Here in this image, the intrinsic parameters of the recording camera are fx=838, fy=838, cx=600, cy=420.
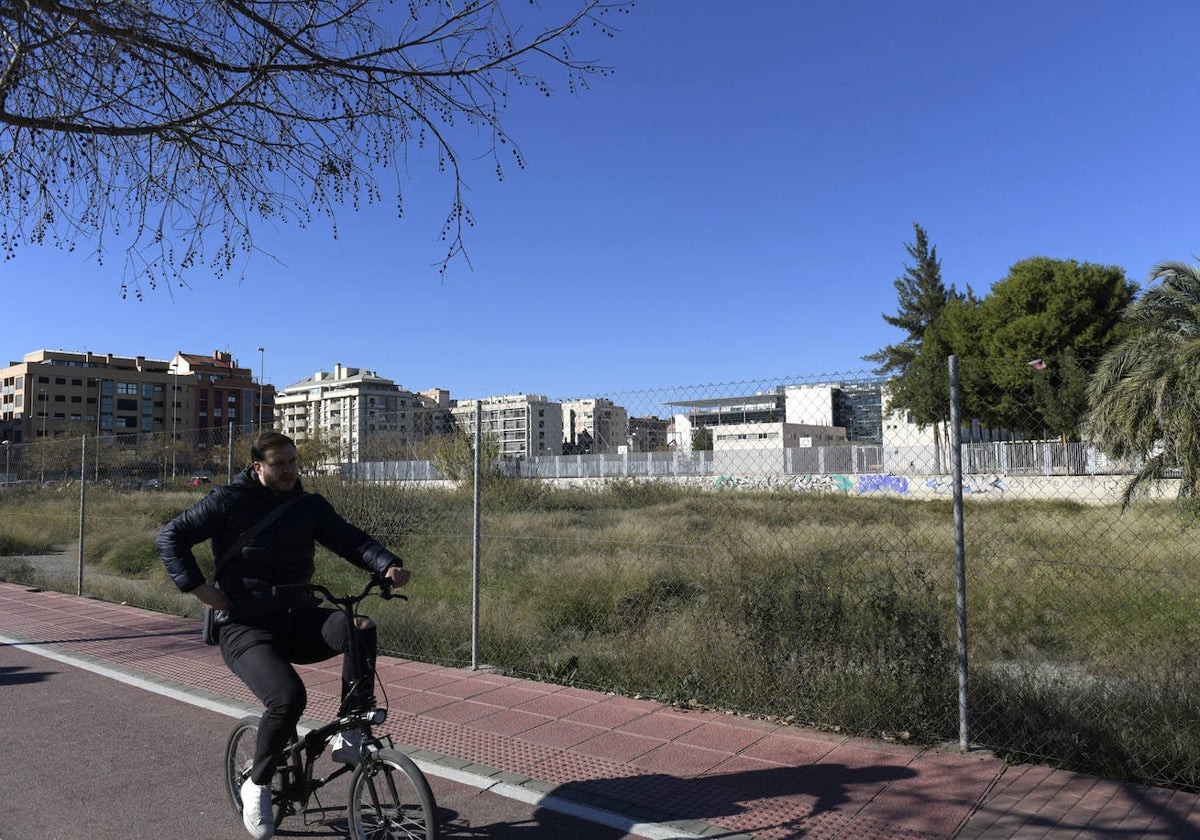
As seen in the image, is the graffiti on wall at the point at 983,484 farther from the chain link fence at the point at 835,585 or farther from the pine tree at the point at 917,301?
the pine tree at the point at 917,301

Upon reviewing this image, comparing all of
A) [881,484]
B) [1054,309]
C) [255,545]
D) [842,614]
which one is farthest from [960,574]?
[1054,309]

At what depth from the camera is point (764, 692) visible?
5.86m

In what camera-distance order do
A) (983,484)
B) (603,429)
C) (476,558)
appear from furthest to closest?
(603,429) → (476,558) → (983,484)

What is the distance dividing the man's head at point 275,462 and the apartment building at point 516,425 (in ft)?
20.5

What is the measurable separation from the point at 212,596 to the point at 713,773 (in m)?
2.86

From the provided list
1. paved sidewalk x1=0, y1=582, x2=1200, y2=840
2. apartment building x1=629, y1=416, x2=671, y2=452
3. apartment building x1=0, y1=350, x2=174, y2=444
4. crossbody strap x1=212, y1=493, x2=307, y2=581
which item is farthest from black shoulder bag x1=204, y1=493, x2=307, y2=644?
apartment building x1=0, y1=350, x2=174, y2=444

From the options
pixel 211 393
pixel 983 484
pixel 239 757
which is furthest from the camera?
pixel 211 393

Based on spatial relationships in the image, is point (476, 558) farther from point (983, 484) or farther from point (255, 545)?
point (983, 484)

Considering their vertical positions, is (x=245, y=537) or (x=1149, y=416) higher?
(x=1149, y=416)

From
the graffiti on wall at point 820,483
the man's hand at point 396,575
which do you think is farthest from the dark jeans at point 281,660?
the graffiti on wall at point 820,483

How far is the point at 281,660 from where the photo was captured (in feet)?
11.4

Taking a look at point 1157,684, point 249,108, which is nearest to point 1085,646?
point 1157,684

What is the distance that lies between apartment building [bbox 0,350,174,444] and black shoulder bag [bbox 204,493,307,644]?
368 feet

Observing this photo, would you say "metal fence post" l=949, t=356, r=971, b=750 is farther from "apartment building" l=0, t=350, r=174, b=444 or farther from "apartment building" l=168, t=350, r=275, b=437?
"apartment building" l=168, t=350, r=275, b=437
